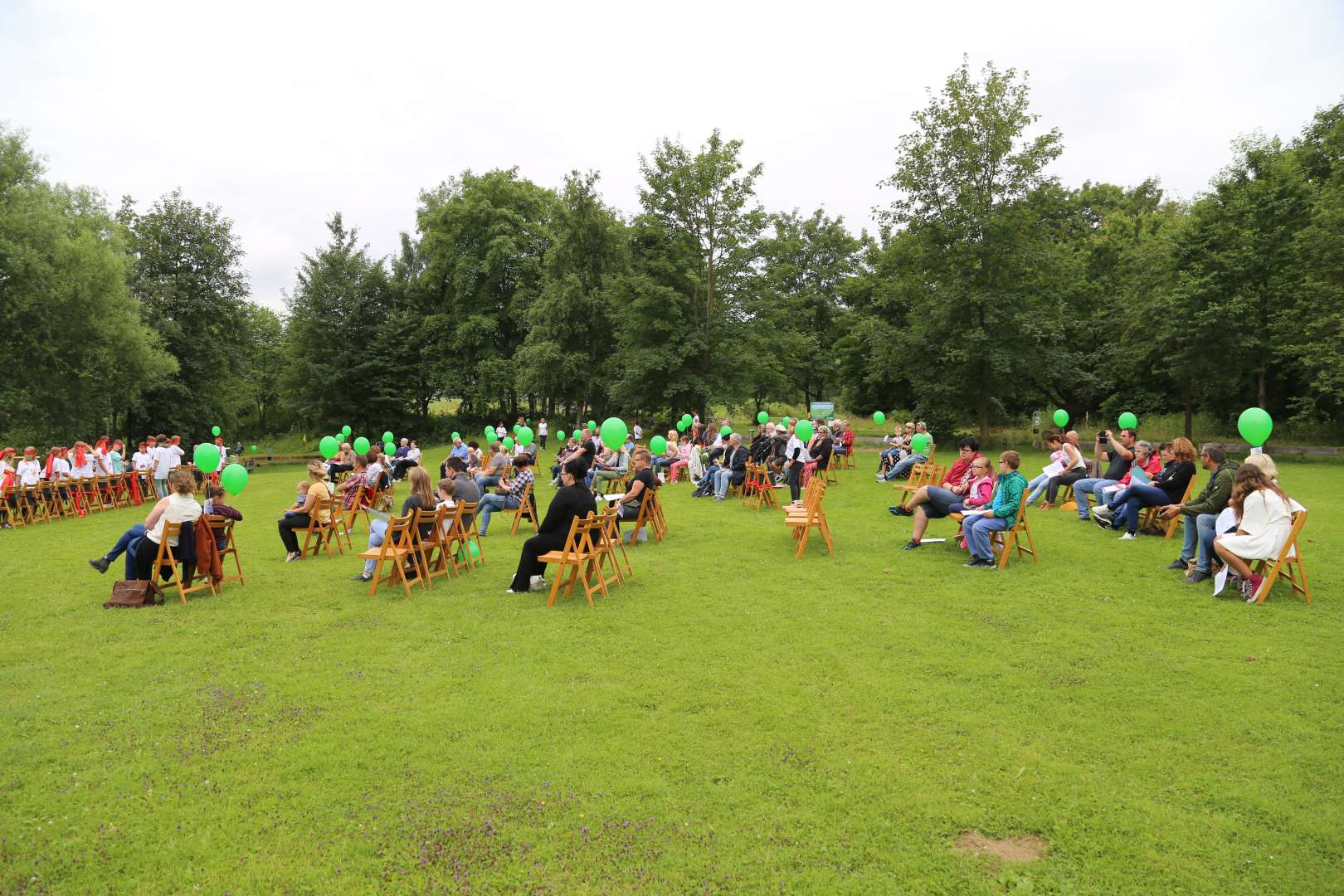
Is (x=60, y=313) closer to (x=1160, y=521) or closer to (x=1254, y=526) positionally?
(x=1160, y=521)

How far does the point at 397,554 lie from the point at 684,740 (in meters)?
5.10

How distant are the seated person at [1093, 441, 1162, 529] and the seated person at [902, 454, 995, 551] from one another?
2.52 meters

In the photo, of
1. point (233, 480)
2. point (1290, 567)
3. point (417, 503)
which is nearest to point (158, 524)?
point (233, 480)

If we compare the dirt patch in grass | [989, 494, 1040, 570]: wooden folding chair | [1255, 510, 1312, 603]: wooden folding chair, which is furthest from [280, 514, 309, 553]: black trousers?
[1255, 510, 1312, 603]: wooden folding chair

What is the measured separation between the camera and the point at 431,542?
30.0 ft

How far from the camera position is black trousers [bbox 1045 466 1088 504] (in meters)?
13.1

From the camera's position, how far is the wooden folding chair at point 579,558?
8.01 metres

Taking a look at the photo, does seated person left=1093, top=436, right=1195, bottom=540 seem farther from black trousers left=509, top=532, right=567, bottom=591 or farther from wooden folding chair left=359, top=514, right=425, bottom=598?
wooden folding chair left=359, top=514, right=425, bottom=598

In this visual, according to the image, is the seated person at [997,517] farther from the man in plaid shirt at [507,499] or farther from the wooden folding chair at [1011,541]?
the man in plaid shirt at [507,499]

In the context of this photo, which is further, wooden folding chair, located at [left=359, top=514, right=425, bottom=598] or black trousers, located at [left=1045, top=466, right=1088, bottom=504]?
black trousers, located at [left=1045, top=466, right=1088, bottom=504]

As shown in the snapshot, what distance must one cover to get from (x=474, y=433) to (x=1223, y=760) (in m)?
41.5

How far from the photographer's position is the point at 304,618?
764 centimetres

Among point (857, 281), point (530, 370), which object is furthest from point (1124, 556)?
point (530, 370)

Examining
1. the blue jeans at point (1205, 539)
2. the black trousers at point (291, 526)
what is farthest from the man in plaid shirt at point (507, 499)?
the blue jeans at point (1205, 539)
